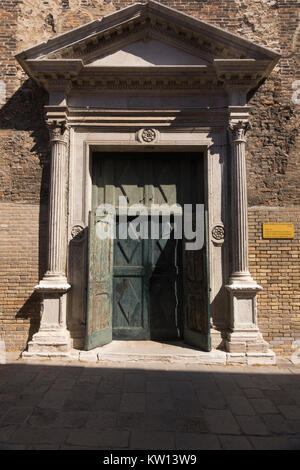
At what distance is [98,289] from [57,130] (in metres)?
3.09

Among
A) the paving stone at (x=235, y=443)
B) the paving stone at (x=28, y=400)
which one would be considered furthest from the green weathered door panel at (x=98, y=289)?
the paving stone at (x=235, y=443)

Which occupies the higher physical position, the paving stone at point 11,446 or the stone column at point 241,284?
the stone column at point 241,284

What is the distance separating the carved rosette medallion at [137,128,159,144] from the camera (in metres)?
6.11

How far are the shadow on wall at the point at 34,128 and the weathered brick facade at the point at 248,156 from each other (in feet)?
0.06

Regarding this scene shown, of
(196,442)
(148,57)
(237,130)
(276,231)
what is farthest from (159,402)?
(148,57)

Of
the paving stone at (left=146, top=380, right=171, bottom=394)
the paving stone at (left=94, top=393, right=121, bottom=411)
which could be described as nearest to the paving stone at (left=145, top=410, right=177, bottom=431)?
the paving stone at (left=94, top=393, right=121, bottom=411)

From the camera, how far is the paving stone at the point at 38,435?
118 inches

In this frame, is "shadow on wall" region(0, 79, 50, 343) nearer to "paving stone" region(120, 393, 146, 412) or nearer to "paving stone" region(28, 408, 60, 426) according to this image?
"paving stone" region(28, 408, 60, 426)

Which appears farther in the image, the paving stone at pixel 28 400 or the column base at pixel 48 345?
the column base at pixel 48 345

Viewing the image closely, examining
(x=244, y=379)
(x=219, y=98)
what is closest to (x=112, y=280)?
(x=244, y=379)

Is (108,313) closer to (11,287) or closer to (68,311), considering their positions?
(68,311)

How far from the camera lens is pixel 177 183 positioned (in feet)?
21.3

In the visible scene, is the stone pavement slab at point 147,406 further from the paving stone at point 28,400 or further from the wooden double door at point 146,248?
the wooden double door at point 146,248
